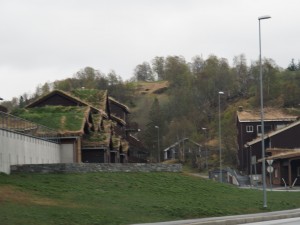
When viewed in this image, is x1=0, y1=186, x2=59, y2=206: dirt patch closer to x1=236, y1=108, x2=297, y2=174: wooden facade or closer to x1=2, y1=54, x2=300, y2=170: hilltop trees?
x1=236, y1=108, x2=297, y2=174: wooden facade

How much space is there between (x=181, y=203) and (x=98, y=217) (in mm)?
8852

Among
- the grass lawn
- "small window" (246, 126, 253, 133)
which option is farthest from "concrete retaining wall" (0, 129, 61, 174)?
"small window" (246, 126, 253, 133)

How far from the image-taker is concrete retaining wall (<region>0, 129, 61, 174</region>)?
37219 mm

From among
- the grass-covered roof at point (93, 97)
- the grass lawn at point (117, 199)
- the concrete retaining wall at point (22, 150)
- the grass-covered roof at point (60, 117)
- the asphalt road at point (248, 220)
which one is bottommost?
the asphalt road at point (248, 220)

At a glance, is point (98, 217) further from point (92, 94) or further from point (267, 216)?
point (92, 94)

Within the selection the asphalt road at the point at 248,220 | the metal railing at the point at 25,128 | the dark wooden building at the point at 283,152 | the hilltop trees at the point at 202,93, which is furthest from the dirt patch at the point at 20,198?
the hilltop trees at the point at 202,93

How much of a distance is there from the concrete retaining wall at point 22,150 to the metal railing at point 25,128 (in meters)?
0.46

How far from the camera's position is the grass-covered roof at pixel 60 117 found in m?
57.2

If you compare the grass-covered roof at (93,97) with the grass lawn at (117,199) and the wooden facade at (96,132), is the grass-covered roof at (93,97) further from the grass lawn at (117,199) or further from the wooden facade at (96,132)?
the grass lawn at (117,199)

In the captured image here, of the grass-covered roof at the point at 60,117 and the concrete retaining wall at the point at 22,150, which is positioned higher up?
the grass-covered roof at the point at 60,117

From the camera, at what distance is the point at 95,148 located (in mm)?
59812

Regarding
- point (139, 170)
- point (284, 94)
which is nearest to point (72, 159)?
point (139, 170)

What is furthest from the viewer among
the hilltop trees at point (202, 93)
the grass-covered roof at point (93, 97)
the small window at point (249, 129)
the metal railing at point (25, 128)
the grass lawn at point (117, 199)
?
the hilltop trees at point (202, 93)

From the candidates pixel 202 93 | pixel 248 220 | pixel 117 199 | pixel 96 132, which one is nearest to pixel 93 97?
pixel 96 132
